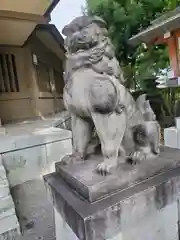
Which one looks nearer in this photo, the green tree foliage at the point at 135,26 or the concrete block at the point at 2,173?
the concrete block at the point at 2,173

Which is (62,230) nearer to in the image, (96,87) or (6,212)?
(96,87)

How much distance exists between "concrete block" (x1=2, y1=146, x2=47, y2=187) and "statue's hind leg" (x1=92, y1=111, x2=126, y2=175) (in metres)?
1.46

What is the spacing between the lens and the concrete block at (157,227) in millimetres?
962

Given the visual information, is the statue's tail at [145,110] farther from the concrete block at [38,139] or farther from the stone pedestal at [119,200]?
the concrete block at [38,139]

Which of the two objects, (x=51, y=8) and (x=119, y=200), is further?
(x=51, y=8)

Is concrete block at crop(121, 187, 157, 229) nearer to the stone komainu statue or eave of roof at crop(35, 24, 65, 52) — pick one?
the stone komainu statue

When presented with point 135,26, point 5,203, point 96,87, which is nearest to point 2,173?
point 5,203

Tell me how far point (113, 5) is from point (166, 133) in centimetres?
450

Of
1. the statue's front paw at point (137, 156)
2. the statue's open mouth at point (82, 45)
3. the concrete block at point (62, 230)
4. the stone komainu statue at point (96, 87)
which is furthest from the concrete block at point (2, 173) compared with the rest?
the statue's open mouth at point (82, 45)

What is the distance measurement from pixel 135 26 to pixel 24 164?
5.24 metres

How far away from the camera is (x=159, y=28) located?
346cm

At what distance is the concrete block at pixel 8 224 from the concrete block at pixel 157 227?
1.35 m

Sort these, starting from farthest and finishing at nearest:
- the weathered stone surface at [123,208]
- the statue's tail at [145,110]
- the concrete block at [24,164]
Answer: the concrete block at [24,164]
the statue's tail at [145,110]
the weathered stone surface at [123,208]

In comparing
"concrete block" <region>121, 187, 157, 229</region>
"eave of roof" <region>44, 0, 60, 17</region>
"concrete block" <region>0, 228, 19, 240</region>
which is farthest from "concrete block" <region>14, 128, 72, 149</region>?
"eave of roof" <region>44, 0, 60, 17</region>
